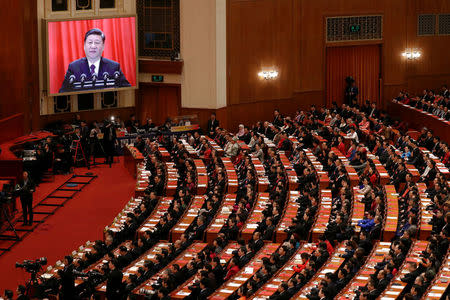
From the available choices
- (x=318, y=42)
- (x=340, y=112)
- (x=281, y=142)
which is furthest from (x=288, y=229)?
(x=318, y=42)

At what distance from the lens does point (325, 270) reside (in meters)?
14.9

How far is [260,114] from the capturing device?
28.4m

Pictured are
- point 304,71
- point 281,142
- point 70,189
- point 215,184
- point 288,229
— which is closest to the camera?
point 288,229

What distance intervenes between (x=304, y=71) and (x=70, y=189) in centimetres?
1045

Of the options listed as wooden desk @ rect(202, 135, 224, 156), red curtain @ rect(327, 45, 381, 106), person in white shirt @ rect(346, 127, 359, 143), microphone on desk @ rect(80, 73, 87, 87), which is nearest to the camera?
wooden desk @ rect(202, 135, 224, 156)

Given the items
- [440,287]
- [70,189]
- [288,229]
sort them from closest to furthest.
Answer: [440,287], [288,229], [70,189]

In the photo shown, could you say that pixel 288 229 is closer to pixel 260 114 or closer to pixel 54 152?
pixel 54 152

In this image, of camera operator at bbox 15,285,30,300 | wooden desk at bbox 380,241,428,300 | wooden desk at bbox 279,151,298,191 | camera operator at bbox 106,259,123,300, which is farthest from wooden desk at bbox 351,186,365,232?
camera operator at bbox 15,285,30,300

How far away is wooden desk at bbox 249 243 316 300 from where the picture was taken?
14062 mm

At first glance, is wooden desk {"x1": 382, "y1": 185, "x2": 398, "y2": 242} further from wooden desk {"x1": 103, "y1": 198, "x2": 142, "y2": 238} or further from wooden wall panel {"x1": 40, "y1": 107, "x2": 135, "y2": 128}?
wooden wall panel {"x1": 40, "y1": 107, "x2": 135, "y2": 128}

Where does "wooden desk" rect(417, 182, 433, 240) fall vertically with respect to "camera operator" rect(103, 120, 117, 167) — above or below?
below

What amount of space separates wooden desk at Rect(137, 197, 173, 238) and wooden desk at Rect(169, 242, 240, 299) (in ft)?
6.73

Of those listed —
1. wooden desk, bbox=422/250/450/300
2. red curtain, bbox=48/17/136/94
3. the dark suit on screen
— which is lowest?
wooden desk, bbox=422/250/450/300

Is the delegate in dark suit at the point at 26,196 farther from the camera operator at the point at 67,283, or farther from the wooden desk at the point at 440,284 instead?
the wooden desk at the point at 440,284
